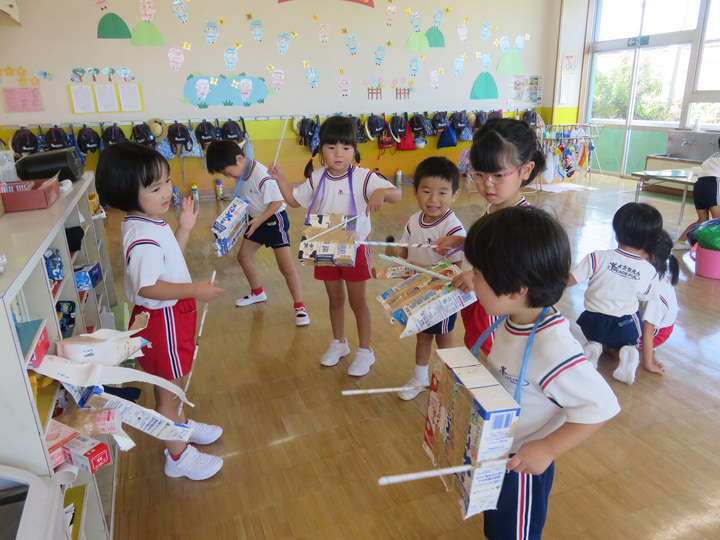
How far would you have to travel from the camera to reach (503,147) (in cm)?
163

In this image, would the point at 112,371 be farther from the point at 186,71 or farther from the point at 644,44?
the point at 644,44

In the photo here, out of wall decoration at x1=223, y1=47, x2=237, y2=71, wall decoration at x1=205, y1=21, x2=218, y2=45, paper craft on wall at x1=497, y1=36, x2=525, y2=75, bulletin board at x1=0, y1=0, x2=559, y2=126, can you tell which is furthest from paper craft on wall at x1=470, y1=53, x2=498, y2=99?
wall decoration at x1=205, y1=21, x2=218, y2=45

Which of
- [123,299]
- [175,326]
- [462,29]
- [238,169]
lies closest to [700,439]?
[175,326]

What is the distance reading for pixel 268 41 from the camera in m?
6.72

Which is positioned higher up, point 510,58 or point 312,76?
point 510,58

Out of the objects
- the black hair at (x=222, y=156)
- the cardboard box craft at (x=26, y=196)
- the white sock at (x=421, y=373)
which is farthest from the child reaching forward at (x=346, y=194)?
the cardboard box craft at (x=26, y=196)

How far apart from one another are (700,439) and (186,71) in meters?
6.68

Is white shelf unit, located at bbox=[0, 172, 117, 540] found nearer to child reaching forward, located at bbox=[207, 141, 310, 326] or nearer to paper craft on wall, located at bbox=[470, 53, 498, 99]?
child reaching forward, located at bbox=[207, 141, 310, 326]

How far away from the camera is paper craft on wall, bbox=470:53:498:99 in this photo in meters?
8.16

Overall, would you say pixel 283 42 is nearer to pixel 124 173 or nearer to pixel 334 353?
pixel 334 353

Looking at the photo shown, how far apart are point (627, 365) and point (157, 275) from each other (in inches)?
85.2

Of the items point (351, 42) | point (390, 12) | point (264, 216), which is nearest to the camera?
point (264, 216)

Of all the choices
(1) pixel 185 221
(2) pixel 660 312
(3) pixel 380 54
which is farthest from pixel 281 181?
(3) pixel 380 54

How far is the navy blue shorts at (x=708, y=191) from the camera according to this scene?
13.5 ft
